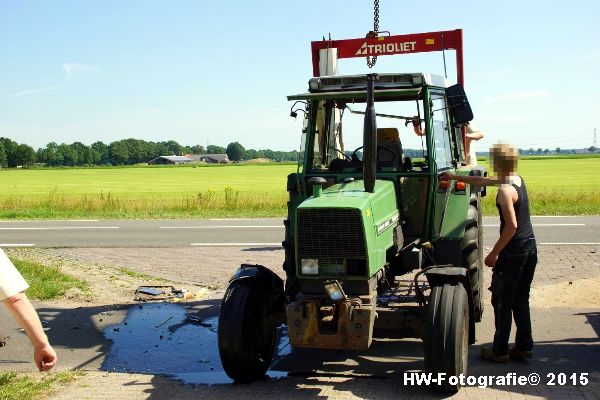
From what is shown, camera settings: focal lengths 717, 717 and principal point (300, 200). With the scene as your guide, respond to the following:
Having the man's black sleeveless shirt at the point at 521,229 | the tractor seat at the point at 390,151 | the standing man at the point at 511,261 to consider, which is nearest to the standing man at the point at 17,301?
the tractor seat at the point at 390,151

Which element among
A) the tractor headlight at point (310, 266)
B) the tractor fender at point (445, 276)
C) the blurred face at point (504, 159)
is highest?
the blurred face at point (504, 159)

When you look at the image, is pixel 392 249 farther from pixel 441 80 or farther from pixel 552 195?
pixel 552 195

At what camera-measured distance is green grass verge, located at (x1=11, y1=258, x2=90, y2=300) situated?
10.1 m

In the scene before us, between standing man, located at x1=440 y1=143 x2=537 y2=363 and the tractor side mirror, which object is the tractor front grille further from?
the tractor side mirror

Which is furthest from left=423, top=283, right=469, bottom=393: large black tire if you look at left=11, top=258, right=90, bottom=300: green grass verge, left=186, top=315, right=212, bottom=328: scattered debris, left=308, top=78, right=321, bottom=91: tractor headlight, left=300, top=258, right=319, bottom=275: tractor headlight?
left=11, top=258, right=90, bottom=300: green grass verge

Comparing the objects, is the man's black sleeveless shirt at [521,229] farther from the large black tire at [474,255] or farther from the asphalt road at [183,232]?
the asphalt road at [183,232]

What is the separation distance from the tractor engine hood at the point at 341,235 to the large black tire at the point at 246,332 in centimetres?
69

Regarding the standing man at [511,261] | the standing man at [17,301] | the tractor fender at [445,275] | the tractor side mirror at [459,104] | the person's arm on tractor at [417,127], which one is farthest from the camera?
the person's arm on tractor at [417,127]

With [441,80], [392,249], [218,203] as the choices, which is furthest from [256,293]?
[218,203]

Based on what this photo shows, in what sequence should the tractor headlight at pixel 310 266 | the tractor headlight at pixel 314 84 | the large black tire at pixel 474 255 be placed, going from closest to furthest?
1. the tractor headlight at pixel 310 266
2. the tractor headlight at pixel 314 84
3. the large black tire at pixel 474 255

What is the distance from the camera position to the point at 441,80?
23.3ft

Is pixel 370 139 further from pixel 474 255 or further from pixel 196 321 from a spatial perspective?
pixel 196 321

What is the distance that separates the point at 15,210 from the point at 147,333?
63.8 ft

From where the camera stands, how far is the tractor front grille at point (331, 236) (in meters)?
5.65
